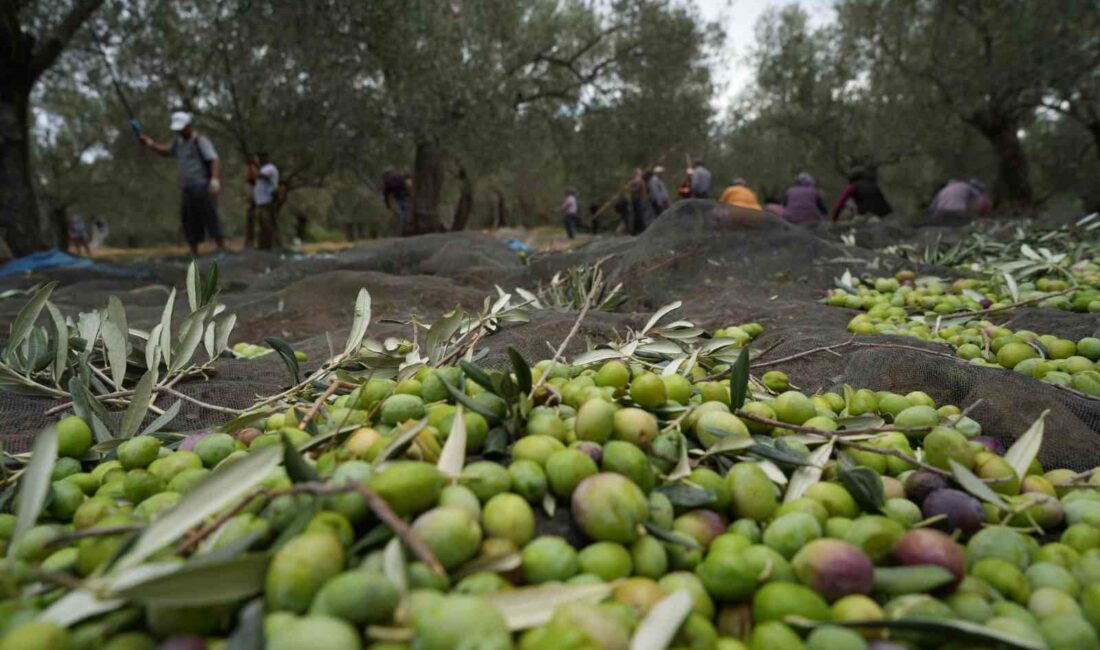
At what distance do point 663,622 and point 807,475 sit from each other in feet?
2.07

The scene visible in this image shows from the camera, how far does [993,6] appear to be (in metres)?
13.8

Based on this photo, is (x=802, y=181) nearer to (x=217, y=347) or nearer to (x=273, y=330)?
(x=273, y=330)

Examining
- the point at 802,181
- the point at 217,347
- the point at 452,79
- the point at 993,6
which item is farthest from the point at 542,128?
the point at 217,347

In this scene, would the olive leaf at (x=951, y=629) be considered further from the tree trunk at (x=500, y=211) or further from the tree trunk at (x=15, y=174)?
the tree trunk at (x=500, y=211)

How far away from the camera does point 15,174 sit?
8.99 meters

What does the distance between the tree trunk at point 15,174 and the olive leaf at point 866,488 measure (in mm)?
11352

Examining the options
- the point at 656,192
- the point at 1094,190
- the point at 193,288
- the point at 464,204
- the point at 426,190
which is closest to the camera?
the point at 193,288

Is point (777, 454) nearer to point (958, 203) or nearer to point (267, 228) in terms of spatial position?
point (958, 203)

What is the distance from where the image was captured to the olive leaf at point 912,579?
1.03m

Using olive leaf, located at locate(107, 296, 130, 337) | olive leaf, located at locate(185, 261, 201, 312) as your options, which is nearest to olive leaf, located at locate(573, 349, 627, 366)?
olive leaf, located at locate(185, 261, 201, 312)

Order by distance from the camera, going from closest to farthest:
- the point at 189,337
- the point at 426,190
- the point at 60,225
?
the point at 189,337 → the point at 426,190 → the point at 60,225

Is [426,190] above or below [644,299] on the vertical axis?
above

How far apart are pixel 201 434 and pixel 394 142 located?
38.2ft

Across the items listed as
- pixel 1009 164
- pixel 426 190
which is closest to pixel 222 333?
pixel 426 190
